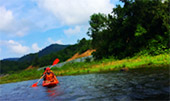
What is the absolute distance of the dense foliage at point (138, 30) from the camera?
94.8ft

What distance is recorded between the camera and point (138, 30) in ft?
102

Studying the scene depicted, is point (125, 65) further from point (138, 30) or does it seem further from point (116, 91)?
point (116, 91)

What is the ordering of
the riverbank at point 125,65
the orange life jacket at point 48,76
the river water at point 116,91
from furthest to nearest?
the riverbank at point 125,65 < the orange life jacket at point 48,76 < the river water at point 116,91

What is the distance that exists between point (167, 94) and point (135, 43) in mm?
26121

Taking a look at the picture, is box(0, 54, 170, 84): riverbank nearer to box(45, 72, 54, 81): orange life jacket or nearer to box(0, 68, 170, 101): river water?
box(0, 68, 170, 101): river water

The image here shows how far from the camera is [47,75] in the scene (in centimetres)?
1933

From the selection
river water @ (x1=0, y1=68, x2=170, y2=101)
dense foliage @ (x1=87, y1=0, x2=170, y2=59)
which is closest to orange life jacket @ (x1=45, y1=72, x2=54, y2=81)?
river water @ (x1=0, y1=68, x2=170, y2=101)

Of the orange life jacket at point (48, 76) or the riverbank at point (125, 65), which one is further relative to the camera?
the riverbank at point (125, 65)

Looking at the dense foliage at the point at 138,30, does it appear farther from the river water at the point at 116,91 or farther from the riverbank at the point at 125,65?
the river water at the point at 116,91

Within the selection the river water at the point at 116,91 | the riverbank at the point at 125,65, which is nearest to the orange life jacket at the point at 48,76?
the river water at the point at 116,91

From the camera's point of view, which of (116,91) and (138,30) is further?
(138,30)

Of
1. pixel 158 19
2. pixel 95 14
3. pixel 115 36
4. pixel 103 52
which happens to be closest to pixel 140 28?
pixel 158 19

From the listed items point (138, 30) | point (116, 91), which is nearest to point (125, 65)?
point (138, 30)

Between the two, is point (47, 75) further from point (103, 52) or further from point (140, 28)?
point (103, 52)
